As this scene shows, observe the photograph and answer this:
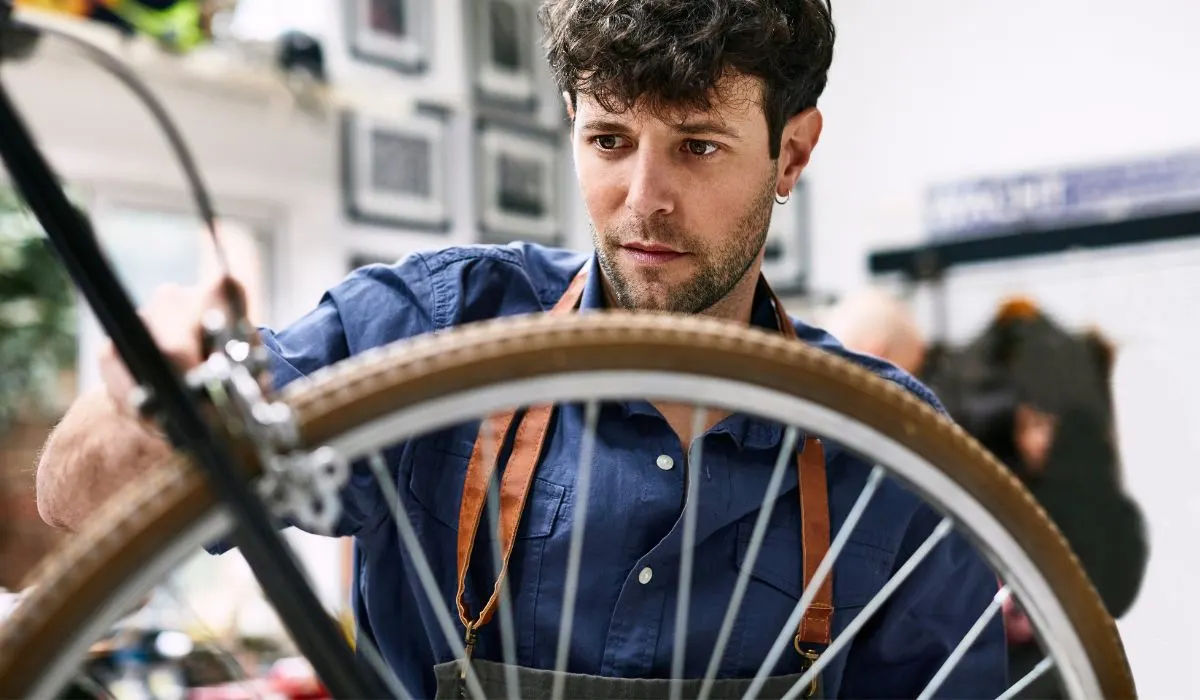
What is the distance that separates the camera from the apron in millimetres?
709

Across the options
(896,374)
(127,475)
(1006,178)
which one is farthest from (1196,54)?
(127,475)

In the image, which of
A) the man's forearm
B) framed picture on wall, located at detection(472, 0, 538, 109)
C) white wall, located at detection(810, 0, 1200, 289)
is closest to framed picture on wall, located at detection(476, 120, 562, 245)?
framed picture on wall, located at detection(472, 0, 538, 109)

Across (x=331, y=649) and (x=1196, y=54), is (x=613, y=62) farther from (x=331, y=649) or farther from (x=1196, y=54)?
(x=1196, y=54)

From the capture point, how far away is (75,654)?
1.30 ft

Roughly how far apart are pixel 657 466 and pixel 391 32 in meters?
2.43

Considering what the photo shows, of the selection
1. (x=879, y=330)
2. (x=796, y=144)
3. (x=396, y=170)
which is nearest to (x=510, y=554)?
(x=796, y=144)

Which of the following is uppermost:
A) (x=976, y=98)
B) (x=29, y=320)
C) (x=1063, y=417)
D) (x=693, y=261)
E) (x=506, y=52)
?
(x=506, y=52)

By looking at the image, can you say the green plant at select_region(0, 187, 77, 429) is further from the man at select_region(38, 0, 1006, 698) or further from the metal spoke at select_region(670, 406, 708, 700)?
the metal spoke at select_region(670, 406, 708, 700)

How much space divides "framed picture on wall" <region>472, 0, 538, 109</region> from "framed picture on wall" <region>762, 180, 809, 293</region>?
79 cm

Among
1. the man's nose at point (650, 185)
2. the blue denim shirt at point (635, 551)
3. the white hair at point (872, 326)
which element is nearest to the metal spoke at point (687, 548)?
the blue denim shirt at point (635, 551)

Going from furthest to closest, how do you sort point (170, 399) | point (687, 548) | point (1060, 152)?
point (1060, 152) → point (687, 548) → point (170, 399)

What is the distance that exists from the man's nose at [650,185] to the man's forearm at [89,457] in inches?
14.4

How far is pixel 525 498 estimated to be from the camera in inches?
30.3

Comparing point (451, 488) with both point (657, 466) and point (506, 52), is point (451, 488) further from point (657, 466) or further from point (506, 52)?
point (506, 52)
